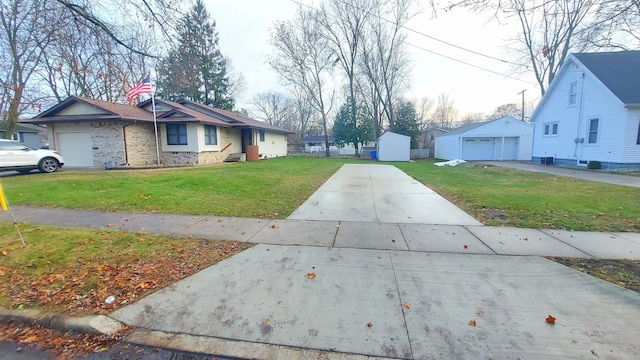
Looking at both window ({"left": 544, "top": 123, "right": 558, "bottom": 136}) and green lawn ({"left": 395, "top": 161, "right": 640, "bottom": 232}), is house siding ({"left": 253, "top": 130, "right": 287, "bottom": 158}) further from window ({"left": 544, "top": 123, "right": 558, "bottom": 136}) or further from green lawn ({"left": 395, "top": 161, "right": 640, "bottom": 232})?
window ({"left": 544, "top": 123, "right": 558, "bottom": 136})

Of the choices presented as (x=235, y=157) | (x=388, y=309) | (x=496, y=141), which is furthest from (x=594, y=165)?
(x=235, y=157)

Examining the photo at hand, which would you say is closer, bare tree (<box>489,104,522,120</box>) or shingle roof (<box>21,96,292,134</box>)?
shingle roof (<box>21,96,292,134</box>)

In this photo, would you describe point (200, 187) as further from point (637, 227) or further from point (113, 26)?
point (637, 227)

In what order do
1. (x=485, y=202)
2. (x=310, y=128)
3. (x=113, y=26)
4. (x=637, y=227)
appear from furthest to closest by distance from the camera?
1. (x=310, y=128)
2. (x=485, y=202)
3. (x=113, y=26)
4. (x=637, y=227)

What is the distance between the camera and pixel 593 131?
640 inches

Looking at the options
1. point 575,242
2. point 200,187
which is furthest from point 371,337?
point 200,187

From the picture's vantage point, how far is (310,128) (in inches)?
2512

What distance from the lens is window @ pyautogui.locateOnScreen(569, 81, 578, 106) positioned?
17.4 m

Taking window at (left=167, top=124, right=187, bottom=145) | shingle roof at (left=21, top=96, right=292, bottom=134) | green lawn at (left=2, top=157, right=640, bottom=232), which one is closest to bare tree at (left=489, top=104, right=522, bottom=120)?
green lawn at (left=2, top=157, right=640, bottom=232)

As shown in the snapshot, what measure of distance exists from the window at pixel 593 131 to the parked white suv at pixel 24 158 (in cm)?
2961

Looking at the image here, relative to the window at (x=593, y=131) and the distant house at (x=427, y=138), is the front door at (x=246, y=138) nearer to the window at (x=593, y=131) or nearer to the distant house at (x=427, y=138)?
the window at (x=593, y=131)

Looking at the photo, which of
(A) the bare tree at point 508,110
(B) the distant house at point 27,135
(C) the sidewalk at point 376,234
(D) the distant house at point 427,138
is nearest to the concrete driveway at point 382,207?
(C) the sidewalk at point 376,234

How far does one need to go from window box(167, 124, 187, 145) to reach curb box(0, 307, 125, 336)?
17513mm

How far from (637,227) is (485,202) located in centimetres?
269
